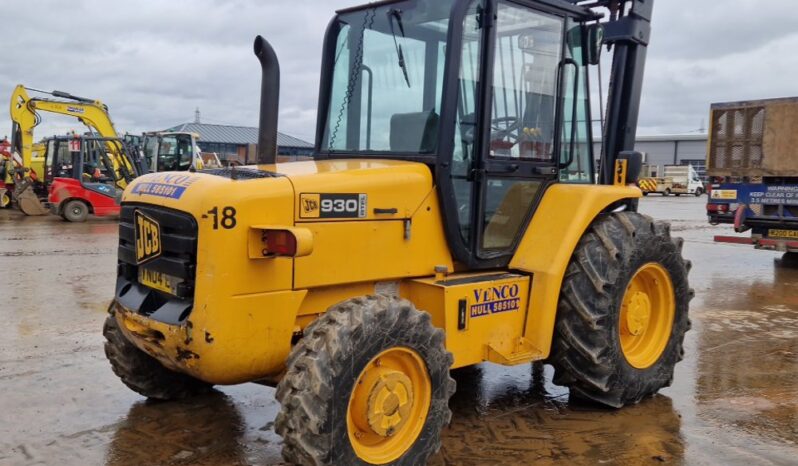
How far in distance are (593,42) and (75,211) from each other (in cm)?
1727

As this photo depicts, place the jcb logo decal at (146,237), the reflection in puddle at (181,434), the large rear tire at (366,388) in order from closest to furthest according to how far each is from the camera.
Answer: the large rear tire at (366,388)
the jcb logo decal at (146,237)
the reflection in puddle at (181,434)

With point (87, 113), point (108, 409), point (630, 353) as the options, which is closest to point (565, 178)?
point (630, 353)

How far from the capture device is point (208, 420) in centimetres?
459

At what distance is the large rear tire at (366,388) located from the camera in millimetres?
3295

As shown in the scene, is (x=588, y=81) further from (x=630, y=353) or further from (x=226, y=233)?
(x=226, y=233)

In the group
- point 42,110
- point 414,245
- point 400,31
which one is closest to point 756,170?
point 400,31

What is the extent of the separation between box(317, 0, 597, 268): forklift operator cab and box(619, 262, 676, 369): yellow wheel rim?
0.94 meters

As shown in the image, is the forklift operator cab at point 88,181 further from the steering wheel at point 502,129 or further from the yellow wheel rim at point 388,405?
the yellow wheel rim at point 388,405

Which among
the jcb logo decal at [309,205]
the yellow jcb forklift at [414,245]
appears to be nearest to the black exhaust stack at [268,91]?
the yellow jcb forklift at [414,245]

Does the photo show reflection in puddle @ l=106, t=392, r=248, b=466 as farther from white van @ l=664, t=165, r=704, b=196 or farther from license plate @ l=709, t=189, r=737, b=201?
white van @ l=664, t=165, r=704, b=196

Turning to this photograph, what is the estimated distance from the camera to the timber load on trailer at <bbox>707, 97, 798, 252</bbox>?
11.8 meters

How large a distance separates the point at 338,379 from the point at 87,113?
69.0ft

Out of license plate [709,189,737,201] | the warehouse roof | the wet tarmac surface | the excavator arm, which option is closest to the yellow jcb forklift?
the wet tarmac surface

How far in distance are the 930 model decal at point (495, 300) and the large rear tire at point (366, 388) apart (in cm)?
55
